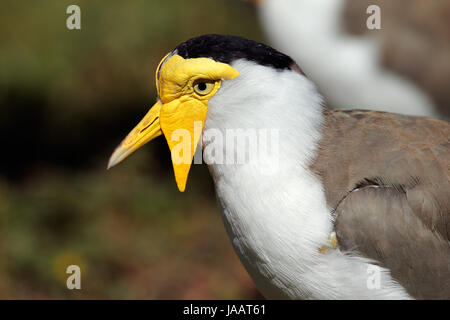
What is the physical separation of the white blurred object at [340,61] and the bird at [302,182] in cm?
→ 148

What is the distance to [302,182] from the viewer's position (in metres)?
2.61

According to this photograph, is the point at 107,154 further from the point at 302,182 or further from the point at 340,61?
the point at 302,182

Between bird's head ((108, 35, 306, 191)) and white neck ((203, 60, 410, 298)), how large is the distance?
38 mm

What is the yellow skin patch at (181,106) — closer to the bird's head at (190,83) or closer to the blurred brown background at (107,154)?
the bird's head at (190,83)

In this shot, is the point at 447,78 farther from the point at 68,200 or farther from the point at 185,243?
the point at 68,200

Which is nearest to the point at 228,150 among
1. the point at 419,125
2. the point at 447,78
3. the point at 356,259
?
the point at 356,259

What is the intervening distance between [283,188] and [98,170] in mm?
2845

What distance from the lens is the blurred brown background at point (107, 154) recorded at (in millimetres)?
4270

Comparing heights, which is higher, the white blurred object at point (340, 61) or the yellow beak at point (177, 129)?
the white blurred object at point (340, 61)

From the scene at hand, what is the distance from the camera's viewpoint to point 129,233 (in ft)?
15.8

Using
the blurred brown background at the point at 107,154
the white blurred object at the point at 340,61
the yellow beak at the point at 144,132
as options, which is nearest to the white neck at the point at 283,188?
the yellow beak at the point at 144,132

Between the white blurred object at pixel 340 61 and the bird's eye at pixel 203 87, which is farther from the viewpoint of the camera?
the white blurred object at pixel 340 61

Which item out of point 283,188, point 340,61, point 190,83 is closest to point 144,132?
point 190,83
